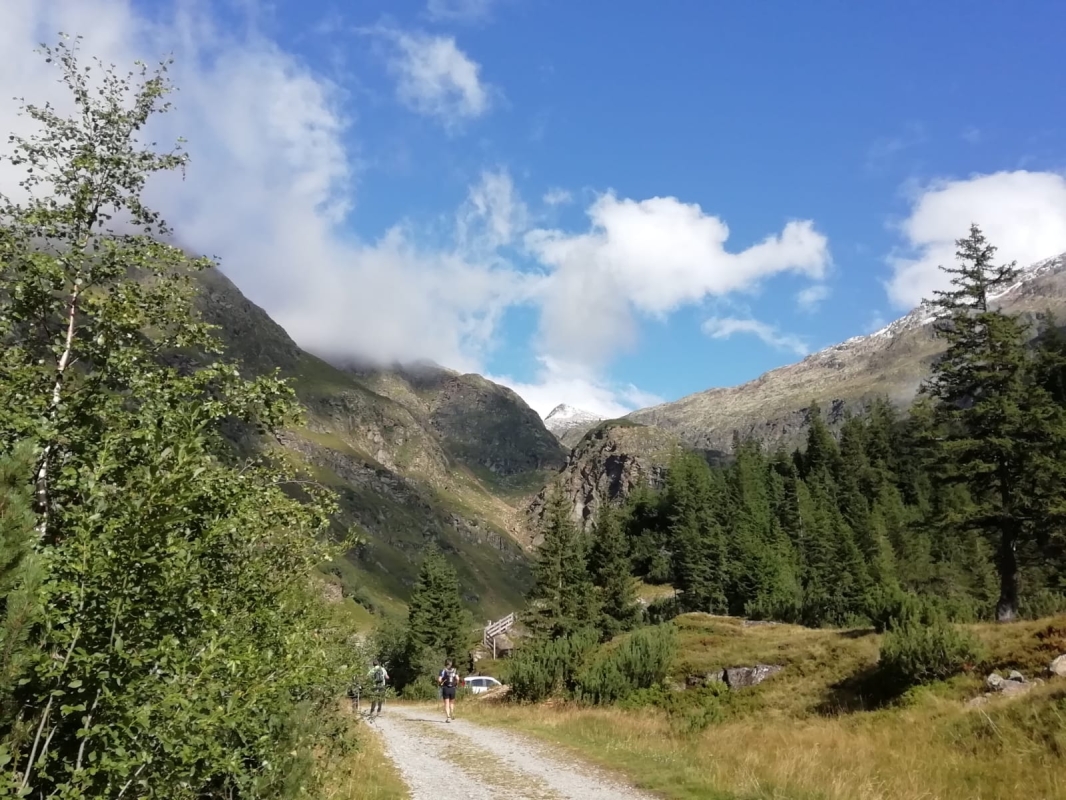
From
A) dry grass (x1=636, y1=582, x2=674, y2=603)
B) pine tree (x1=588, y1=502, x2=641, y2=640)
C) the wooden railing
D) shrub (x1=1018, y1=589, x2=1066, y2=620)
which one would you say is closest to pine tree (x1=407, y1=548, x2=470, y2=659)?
the wooden railing

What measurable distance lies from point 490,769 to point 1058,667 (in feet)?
47.8

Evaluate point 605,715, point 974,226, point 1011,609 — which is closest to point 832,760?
point 605,715

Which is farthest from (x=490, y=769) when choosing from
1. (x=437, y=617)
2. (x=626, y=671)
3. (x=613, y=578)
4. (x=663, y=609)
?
(x=663, y=609)

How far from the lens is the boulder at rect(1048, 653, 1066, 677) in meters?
16.8

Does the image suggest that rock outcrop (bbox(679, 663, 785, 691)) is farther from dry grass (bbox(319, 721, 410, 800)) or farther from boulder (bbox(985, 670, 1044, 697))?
dry grass (bbox(319, 721, 410, 800))

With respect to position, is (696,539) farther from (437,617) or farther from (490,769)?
(490,769)

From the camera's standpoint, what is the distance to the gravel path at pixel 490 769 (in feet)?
36.8

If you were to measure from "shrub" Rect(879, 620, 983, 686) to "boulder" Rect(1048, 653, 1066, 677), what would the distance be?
240 centimetres

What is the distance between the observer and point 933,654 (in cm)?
1986

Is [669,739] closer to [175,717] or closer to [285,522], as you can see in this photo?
[285,522]

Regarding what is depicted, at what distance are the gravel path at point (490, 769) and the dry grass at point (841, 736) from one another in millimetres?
852

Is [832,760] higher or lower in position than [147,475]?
lower

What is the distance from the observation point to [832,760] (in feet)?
42.8

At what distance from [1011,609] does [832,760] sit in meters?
18.1
